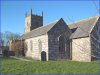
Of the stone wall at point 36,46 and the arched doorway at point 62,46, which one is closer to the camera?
the arched doorway at point 62,46

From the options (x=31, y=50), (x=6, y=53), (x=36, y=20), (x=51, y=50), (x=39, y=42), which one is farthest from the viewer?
(x=36, y=20)

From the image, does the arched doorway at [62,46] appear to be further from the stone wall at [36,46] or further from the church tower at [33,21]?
the church tower at [33,21]

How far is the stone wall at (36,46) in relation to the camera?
38.4 meters

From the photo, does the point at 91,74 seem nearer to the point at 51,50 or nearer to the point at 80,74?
the point at 80,74

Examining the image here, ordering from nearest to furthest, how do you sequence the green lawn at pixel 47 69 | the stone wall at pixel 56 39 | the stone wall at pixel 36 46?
1. the green lawn at pixel 47 69
2. the stone wall at pixel 56 39
3. the stone wall at pixel 36 46

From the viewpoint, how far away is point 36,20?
6819cm

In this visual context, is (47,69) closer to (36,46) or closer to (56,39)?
(56,39)

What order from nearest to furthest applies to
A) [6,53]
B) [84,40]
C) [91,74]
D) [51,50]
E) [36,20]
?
1. [91,74]
2. [84,40]
3. [51,50]
4. [6,53]
5. [36,20]

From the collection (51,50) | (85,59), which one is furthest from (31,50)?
(85,59)

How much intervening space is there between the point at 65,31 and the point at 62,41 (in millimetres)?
1747

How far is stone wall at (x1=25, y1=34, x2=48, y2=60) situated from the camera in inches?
1513

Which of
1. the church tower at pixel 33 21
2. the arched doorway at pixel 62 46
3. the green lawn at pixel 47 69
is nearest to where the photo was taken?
the green lawn at pixel 47 69

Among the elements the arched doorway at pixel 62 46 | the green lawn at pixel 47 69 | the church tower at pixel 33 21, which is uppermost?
the church tower at pixel 33 21

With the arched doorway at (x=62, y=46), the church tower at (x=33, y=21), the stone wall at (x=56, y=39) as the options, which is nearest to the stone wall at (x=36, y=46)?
the stone wall at (x=56, y=39)
